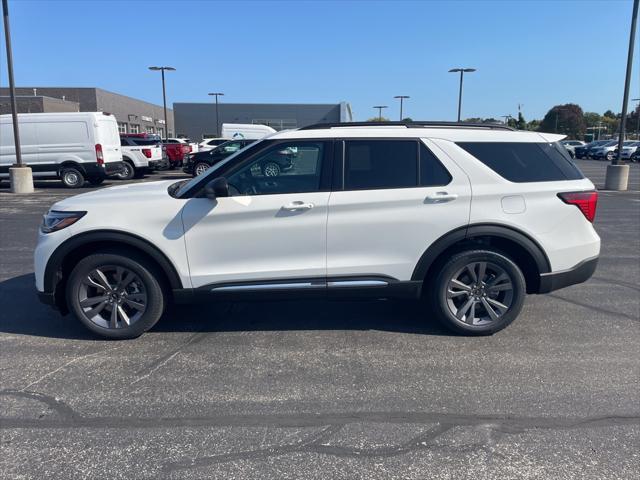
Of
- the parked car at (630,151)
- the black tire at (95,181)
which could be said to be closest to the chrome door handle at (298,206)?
the black tire at (95,181)

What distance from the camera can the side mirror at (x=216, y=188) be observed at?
403cm

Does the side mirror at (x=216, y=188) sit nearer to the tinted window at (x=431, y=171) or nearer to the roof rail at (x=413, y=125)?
the roof rail at (x=413, y=125)

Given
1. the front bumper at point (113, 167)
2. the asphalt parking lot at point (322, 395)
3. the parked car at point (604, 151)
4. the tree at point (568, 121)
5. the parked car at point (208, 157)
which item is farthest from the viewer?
the tree at point (568, 121)

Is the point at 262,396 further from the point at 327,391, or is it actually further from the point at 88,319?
the point at 88,319

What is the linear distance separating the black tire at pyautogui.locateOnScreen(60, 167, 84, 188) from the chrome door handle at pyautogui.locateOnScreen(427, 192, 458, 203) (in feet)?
49.0

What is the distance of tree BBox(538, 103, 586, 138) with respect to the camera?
90312mm

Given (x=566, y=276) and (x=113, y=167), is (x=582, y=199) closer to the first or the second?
(x=566, y=276)

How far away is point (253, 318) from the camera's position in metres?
4.91

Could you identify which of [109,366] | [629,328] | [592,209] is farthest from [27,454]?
[629,328]

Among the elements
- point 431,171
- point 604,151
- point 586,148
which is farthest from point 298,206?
point 586,148

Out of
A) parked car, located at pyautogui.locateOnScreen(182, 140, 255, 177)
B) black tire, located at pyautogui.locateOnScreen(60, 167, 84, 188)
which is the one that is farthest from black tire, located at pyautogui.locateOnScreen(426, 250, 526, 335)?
parked car, located at pyautogui.locateOnScreen(182, 140, 255, 177)

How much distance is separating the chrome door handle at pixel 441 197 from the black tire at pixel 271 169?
4.26ft

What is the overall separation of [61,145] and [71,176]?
1.01 metres

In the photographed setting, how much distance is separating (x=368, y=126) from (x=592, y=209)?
6.81ft
